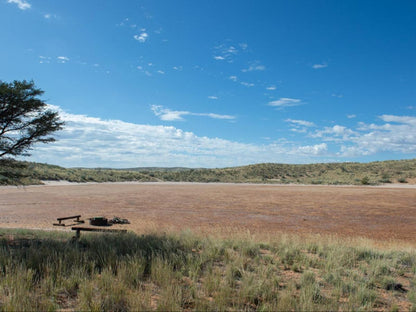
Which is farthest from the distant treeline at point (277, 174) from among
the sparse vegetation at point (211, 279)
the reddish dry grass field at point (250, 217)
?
the sparse vegetation at point (211, 279)

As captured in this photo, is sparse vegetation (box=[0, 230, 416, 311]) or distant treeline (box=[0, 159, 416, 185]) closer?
sparse vegetation (box=[0, 230, 416, 311])

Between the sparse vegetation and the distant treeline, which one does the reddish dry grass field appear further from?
the distant treeline

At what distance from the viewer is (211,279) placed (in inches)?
234

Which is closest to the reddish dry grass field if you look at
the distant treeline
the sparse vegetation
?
the sparse vegetation

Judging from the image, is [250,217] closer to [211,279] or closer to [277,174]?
[211,279]

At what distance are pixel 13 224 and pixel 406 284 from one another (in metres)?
18.2

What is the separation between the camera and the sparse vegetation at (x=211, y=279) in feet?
16.8

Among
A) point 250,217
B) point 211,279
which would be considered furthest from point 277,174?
point 211,279

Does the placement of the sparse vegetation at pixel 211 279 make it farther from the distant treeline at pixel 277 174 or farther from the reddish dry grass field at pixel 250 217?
the distant treeline at pixel 277 174

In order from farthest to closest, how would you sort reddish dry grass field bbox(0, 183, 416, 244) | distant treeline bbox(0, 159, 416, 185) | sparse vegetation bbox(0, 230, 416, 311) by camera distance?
distant treeline bbox(0, 159, 416, 185) < reddish dry grass field bbox(0, 183, 416, 244) < sparse vegetation bbox(0, 230, 416, 311)

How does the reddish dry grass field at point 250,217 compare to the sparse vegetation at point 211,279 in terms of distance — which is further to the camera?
the reddish dry grass field at point 250,217

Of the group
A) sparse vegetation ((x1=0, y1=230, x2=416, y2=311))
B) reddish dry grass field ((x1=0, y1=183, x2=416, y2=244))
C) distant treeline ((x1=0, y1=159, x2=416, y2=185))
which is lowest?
reddish dry grass field ((x1=0, y1=183, x2=416, y2=244))

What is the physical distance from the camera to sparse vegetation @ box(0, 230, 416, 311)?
201 inches

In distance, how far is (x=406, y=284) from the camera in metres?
6.53
